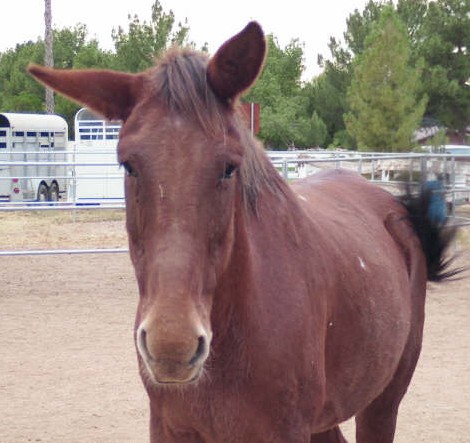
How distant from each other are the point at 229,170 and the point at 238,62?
0.31 metres

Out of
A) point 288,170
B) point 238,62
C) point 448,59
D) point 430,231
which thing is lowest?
point 288,170

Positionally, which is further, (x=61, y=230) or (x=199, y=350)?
(x=61, y=230)

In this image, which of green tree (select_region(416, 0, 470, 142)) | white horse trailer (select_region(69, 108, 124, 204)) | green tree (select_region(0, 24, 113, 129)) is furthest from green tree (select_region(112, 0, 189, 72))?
green tree (select_region(416, 0, 470, 142))

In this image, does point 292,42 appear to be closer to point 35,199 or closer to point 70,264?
point 35,199

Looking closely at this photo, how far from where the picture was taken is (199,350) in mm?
1842

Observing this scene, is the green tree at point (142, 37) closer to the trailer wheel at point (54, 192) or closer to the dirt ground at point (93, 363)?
the trailer wheel at point (54, 192)

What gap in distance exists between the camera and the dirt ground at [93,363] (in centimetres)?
480

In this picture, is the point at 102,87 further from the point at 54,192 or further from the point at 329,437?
the point at 54,192

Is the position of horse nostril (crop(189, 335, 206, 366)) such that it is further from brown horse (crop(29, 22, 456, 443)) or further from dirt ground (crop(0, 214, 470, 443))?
dirt ground (crop(0, 214, 470, 443))

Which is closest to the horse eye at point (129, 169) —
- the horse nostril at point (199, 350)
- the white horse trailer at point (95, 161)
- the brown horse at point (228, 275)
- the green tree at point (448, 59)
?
the brown horse at point (228, 275)

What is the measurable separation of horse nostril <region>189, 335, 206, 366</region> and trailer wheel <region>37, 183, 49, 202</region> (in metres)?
17.2

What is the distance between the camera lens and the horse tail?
12.8 feet

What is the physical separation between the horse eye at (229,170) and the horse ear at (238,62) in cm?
23

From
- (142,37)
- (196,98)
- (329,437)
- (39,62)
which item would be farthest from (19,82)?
(196,98)
